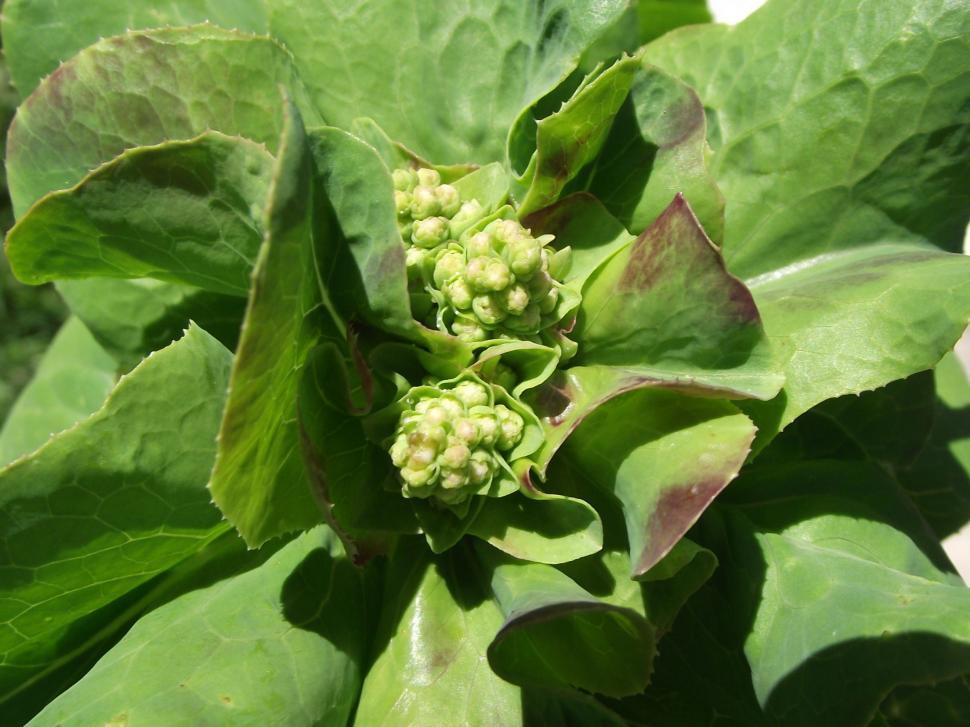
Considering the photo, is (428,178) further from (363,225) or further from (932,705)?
(932,705)

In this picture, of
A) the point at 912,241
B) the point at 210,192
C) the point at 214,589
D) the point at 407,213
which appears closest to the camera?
the point at 210,192

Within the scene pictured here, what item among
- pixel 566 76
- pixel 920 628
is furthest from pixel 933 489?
pixel 566 76

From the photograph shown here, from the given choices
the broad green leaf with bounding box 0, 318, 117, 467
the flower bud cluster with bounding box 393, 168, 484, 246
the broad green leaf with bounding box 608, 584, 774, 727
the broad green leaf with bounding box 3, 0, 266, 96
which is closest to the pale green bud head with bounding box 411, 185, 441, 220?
the flower bud cluster with bounding box 393, 168, 484, 246

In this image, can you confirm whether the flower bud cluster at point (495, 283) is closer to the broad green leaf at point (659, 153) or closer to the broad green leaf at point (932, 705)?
the broad green leaf at point (659, 153)

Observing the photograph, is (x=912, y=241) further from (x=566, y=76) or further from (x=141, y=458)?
(x=141, y=458)

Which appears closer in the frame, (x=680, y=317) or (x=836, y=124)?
(x=680, y=317)

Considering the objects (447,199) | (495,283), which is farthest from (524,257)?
(447,199)
